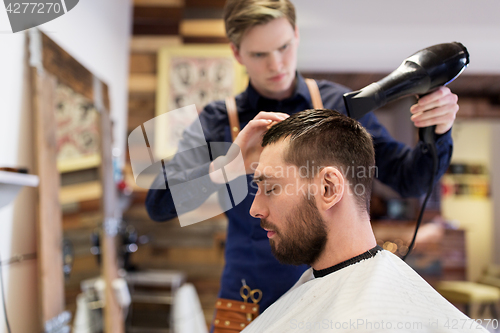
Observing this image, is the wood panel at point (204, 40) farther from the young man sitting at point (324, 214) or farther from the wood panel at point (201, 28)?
the young man sitting at point (324, 214)

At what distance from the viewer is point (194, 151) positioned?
1094mm

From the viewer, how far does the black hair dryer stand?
90 cm

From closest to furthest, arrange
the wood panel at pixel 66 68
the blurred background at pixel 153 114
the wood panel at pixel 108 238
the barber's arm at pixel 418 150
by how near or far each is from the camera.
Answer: the barber's arm at pixel 418 150 → the blurred background at pixel 153 114 → the wood panel at pixel 66 68 → the wood panel at pixel 108 238

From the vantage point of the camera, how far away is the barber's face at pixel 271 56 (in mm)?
1104

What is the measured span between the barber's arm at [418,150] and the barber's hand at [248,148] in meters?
0.34

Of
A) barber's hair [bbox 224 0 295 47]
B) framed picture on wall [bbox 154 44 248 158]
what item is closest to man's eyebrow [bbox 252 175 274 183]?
barber's hair [bbox 224 0 295 47]

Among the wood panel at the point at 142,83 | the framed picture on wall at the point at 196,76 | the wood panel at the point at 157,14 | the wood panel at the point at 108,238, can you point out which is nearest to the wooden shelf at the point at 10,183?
the wood panel at the point at 108,238

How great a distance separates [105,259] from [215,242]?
3.76 ft

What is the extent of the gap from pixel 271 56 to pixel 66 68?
148 cm

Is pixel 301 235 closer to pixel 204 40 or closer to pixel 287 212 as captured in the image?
pixel 287 212

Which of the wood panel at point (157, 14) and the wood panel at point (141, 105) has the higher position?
the wood panel at point (157, 14)

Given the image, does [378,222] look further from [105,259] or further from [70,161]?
[70,161]

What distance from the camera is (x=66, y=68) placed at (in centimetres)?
210

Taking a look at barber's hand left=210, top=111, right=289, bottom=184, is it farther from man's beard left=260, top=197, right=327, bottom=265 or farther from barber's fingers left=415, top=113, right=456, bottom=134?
barber's fingers left=415, top=113, right=456, bottom=134
